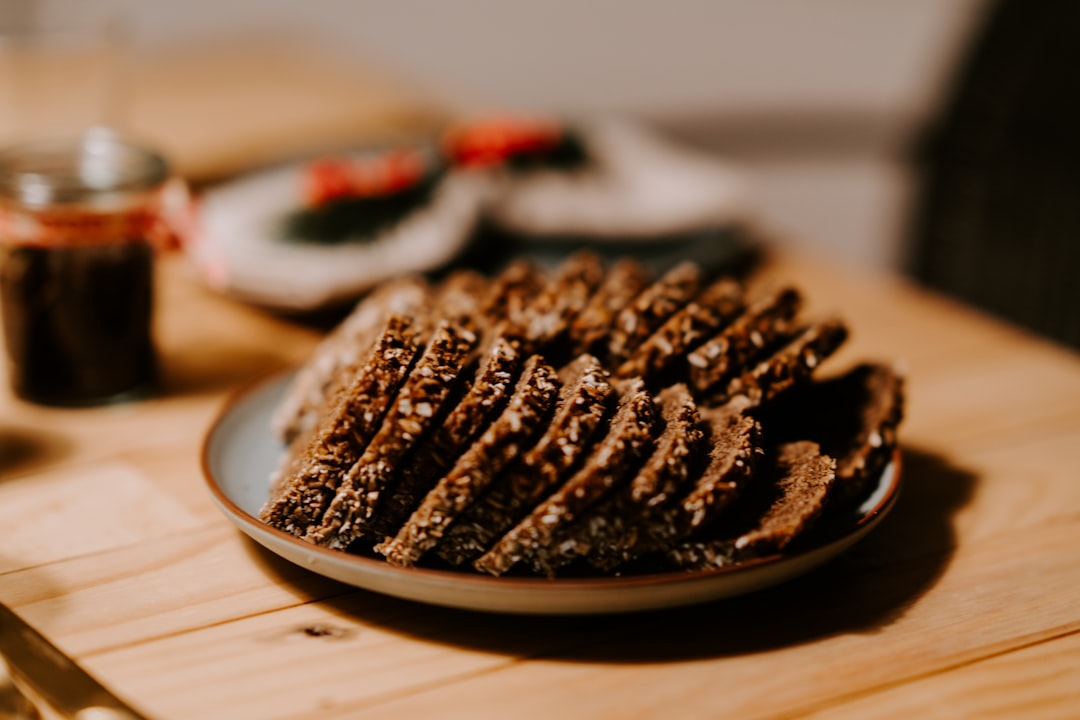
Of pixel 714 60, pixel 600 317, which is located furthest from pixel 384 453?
pixel 714 60

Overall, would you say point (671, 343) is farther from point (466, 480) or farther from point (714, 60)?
point (714, 60)

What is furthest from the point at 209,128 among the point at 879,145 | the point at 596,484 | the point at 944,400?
the point at 879,145

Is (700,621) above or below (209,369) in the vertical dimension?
above

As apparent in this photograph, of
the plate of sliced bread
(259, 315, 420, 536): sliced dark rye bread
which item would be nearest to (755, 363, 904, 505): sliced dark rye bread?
the plate of sliced bread

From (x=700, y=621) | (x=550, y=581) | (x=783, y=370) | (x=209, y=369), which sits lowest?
(x=209, y=369)

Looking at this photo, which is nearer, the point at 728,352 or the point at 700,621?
the point at 700,621
